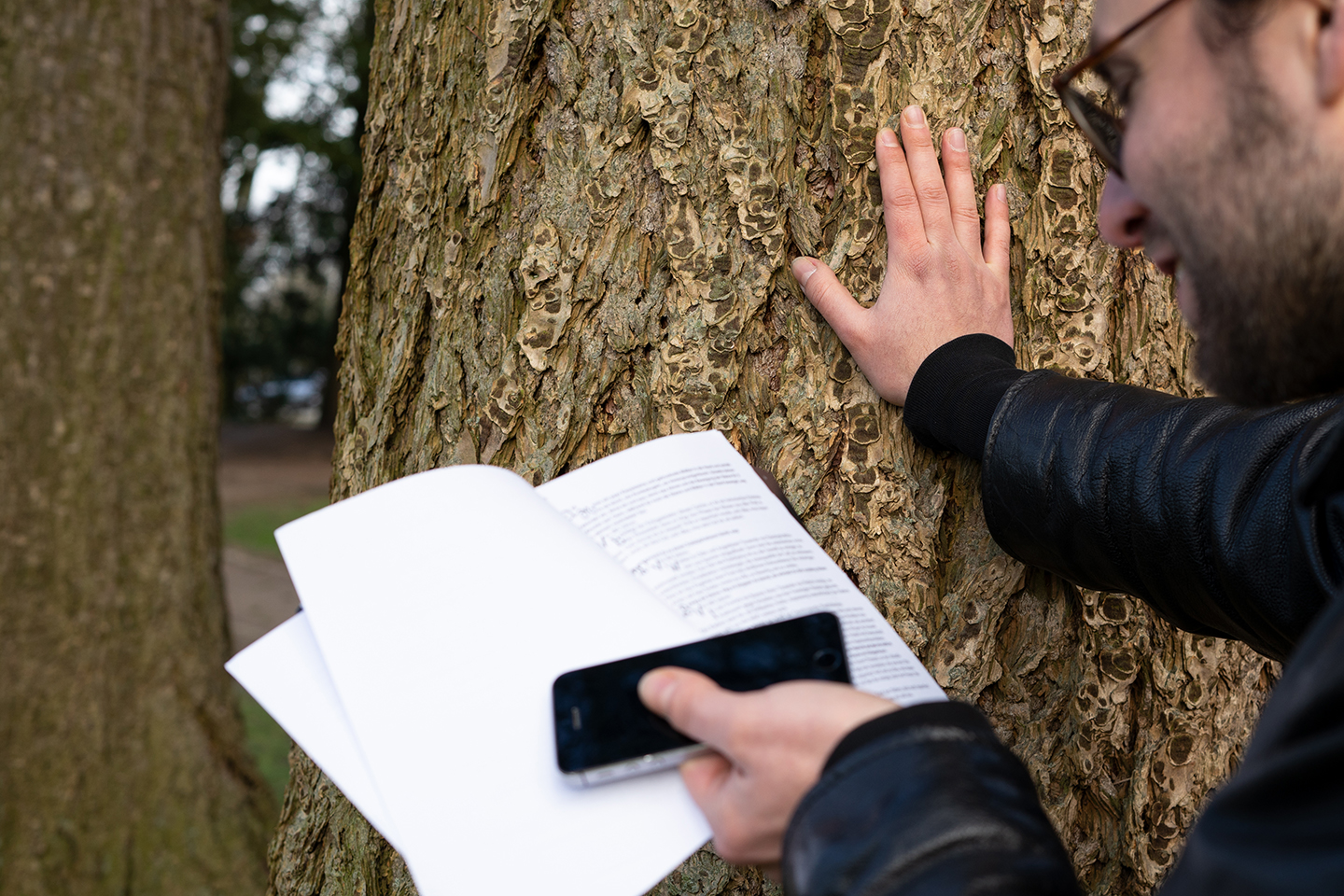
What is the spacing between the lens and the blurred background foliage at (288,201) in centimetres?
1390

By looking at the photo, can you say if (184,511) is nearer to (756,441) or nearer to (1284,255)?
(756,441)

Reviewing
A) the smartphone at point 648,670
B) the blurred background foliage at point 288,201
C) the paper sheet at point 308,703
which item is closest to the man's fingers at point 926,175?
the smartphone at point 648,670

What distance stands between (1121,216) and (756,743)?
835 mm

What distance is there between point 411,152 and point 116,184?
2.20m

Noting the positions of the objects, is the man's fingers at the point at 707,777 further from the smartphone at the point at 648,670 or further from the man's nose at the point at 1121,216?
the man's nose at the point at 1121,216

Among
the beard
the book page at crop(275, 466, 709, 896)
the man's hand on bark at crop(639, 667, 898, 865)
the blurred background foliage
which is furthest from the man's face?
the blurred background foliage

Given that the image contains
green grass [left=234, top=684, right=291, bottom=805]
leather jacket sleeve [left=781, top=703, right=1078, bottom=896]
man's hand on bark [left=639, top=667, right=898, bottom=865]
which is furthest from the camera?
green grass [left=234, top=684, right=291, bottom=805]

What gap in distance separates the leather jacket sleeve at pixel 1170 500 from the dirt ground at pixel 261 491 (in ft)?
11.8

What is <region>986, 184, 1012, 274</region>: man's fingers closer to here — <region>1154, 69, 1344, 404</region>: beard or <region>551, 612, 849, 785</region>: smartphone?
<region>1154, 69, 1344, 404</region>: beard

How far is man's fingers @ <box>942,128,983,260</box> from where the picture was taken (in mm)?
1566

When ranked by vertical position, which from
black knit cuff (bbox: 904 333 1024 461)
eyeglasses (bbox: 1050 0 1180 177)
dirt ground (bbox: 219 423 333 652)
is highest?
eyeglasses (bbox: 1050 0 1180 177)

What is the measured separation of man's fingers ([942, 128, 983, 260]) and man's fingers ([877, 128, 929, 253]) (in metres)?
0.06

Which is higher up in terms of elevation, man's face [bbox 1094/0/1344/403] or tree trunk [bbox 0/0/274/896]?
man's face [bbox 1094/0/1344/403]

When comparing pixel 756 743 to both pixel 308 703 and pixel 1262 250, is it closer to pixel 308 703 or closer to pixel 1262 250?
pixel 308 703
